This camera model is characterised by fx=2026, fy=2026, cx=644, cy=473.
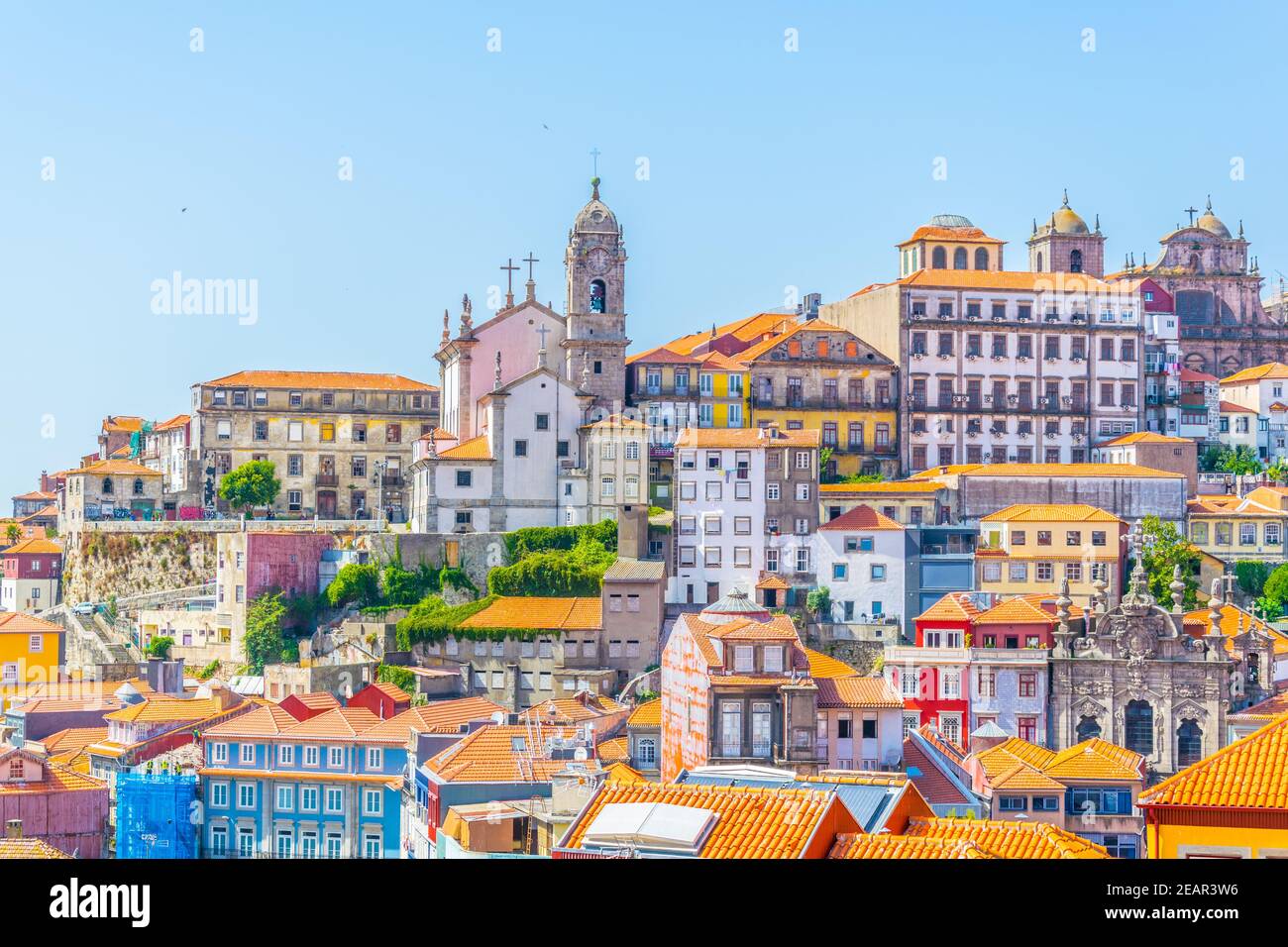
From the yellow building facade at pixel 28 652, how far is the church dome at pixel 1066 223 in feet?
173

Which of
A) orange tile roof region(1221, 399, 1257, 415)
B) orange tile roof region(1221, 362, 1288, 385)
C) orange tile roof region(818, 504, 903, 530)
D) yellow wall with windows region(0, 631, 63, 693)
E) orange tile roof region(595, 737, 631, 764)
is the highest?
orange tile roof region(1221, 362, 1288, 385)

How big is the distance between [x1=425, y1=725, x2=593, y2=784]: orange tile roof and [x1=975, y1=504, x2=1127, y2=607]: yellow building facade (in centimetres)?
2370

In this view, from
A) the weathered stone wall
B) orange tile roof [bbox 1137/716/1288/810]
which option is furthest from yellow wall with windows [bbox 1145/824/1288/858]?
the weathered stone wall

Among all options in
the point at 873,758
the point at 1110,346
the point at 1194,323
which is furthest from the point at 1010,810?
the point at 1194,323

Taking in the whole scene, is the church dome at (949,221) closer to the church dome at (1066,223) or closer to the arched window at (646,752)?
the church dome at (1066,223)

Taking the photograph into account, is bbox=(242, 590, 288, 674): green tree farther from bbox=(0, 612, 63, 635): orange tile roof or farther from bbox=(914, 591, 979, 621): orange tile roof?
bbox=(914, 591, 979, 621): orange tile roof

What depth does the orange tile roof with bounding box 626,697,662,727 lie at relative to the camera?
191ft

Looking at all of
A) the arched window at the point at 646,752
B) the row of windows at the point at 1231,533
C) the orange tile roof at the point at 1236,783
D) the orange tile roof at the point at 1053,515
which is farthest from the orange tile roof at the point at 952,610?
the orange tile roof at the point at 1236,783

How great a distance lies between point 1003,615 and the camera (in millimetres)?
65062

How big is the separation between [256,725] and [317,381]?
1344 inches

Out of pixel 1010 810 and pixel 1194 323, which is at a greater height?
pixel 1194 323
